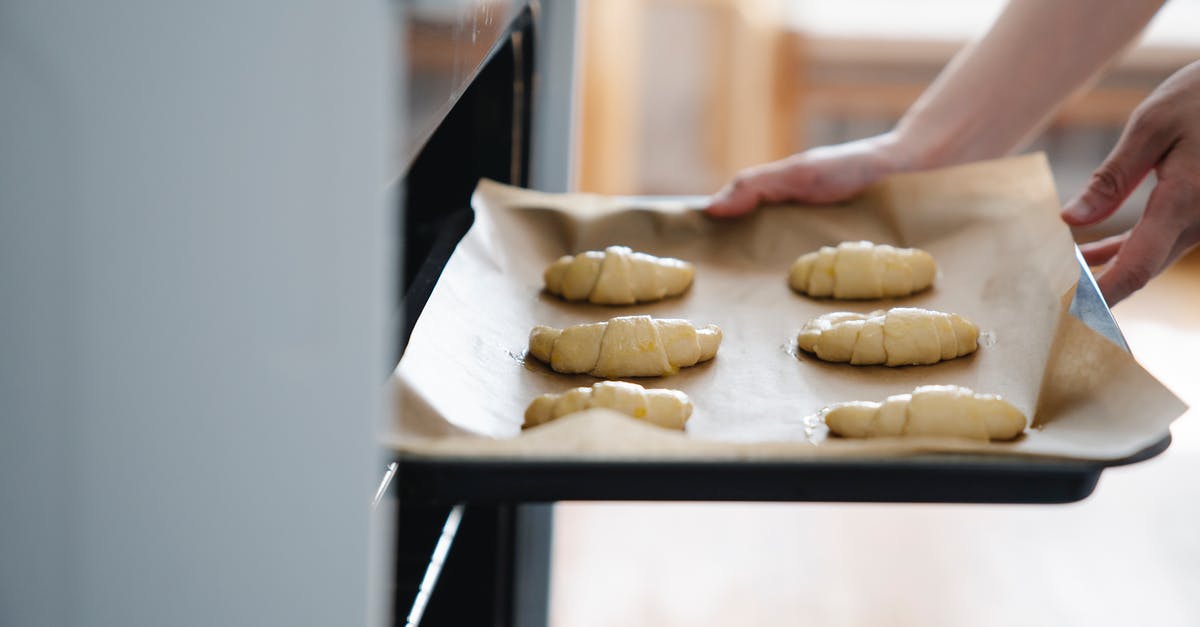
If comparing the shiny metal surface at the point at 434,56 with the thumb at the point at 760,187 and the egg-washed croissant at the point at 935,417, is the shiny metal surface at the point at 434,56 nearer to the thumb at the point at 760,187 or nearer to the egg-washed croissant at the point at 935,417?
the egg-washed croissant at the point at 935,417

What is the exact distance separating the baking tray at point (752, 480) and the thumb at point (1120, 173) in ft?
2.13

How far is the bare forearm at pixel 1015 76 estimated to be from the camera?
141 centimetres

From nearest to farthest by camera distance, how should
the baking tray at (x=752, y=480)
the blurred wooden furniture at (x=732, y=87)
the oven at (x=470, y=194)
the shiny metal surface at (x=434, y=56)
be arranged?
the shiny metal surface at (x=434, y=56) < the baking tray at (x=752, y=480) < the oven at (x=470, y=194) < the blurred wooden furniture at (x=732, y=87)

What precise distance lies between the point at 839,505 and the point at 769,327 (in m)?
1.72

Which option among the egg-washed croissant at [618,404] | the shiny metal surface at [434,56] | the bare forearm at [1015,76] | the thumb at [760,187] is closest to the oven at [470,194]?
the shiny metal surface at [434,56]

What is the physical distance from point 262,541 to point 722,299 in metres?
0.85

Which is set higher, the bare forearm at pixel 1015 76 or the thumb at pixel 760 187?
the bare forearm at pixel 1015 76

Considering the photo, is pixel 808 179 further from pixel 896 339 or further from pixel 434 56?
pixel 434 56

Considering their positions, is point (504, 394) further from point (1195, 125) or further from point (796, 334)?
point (1195, 125)

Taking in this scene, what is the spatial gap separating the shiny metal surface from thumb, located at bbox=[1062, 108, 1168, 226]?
73 cm

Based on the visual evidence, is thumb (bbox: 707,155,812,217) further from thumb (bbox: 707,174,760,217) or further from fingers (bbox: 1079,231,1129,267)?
fingers (bbox: 1079,231,1129,267)

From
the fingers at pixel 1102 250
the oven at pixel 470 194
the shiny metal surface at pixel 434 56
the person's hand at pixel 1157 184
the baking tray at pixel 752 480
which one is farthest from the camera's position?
the fingers at pixel 1102 250

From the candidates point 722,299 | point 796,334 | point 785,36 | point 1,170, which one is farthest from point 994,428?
point 785,36

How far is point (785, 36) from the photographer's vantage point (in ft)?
13.2
